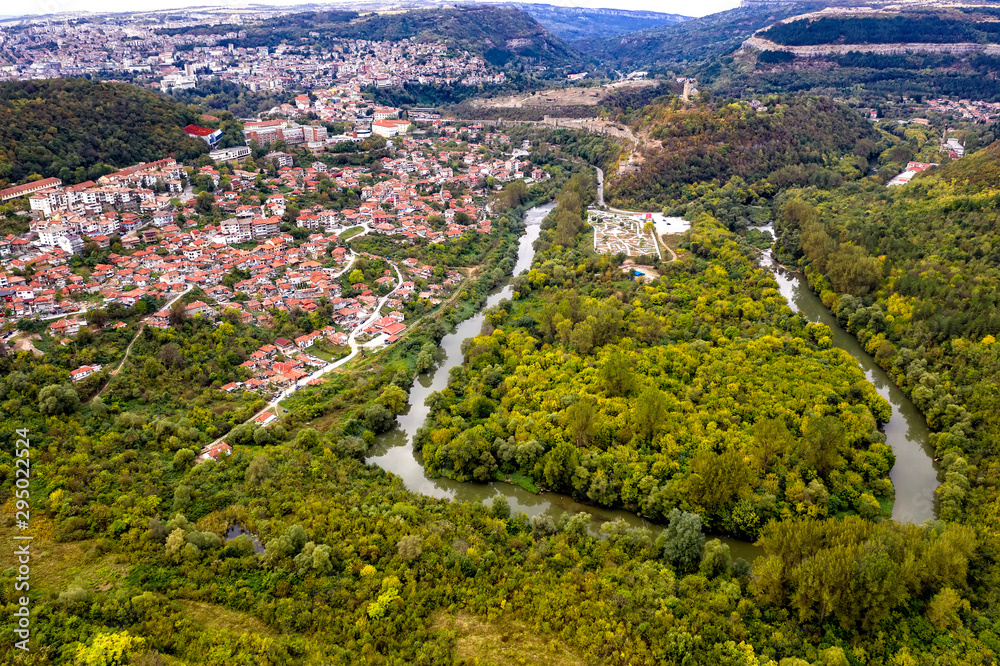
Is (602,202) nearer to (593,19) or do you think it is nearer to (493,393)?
(493,393)

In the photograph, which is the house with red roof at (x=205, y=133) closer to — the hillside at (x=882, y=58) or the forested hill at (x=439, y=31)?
the forested hill at (x=439, y=31)

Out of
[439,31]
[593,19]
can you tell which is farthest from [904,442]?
[593,19]

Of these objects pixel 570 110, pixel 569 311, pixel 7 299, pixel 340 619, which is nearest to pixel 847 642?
pixel 340 619

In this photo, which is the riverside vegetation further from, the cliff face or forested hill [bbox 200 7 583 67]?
forested hill [bbox 200 7 583 67]

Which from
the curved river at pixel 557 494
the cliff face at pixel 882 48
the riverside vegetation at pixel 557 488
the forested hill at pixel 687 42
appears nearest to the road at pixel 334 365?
the riverside vegetation at pixel 557 488

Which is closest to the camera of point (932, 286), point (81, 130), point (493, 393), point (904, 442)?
point (904, 442)

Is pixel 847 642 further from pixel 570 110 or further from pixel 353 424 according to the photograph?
pixel 570 110

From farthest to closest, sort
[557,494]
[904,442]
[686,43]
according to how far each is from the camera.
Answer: [686,43] < [904,442] < [557,494]
